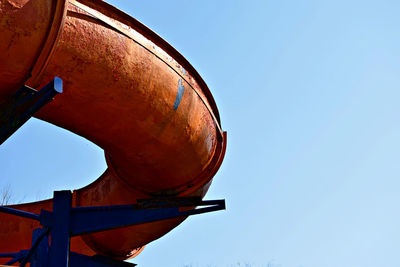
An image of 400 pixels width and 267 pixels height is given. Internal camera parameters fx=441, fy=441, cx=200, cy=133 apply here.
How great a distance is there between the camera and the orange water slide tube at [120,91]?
3172 millimetres

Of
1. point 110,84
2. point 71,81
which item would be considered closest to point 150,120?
point 110,84

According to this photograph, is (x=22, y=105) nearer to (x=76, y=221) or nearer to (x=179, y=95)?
(x=179, y=95)

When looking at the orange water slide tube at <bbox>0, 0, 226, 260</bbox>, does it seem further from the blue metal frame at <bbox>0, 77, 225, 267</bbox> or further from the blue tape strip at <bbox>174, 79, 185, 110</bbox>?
the blue metal frame at <bbox>0, 77, 225, 267</bbox>

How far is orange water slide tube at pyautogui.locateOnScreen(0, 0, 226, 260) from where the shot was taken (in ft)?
10.4

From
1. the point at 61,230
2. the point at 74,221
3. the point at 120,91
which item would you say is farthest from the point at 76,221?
the point at 120,91

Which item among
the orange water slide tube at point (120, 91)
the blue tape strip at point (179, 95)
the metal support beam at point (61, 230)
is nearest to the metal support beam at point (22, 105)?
the orange water slide tube at point (120, 91)

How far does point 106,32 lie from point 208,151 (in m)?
1.95

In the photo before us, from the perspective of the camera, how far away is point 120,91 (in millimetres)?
3748

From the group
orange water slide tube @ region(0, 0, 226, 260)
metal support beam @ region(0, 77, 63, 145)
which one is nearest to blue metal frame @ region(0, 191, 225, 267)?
orange water slide tube @ region(0, 0, 226, 260)

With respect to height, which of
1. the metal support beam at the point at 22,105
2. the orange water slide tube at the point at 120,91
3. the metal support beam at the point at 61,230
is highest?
the orange water slide tube at the point at 120,91

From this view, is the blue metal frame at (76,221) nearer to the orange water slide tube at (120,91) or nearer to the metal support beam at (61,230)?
the metal support beam at (61,230)

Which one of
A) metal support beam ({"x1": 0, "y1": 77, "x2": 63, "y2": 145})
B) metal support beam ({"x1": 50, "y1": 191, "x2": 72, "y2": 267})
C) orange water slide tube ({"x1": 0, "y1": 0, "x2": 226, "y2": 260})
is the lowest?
metal support beam ({"x1": 50, "y1": 191, "x2": 72, "y2": 267})

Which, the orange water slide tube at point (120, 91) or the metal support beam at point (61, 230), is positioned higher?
the orange water slide tube at point (120, 91)

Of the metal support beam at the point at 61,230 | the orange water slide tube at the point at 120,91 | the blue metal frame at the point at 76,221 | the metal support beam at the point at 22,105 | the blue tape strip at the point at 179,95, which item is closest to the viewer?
the orange water slide tube at the point at 120,91
